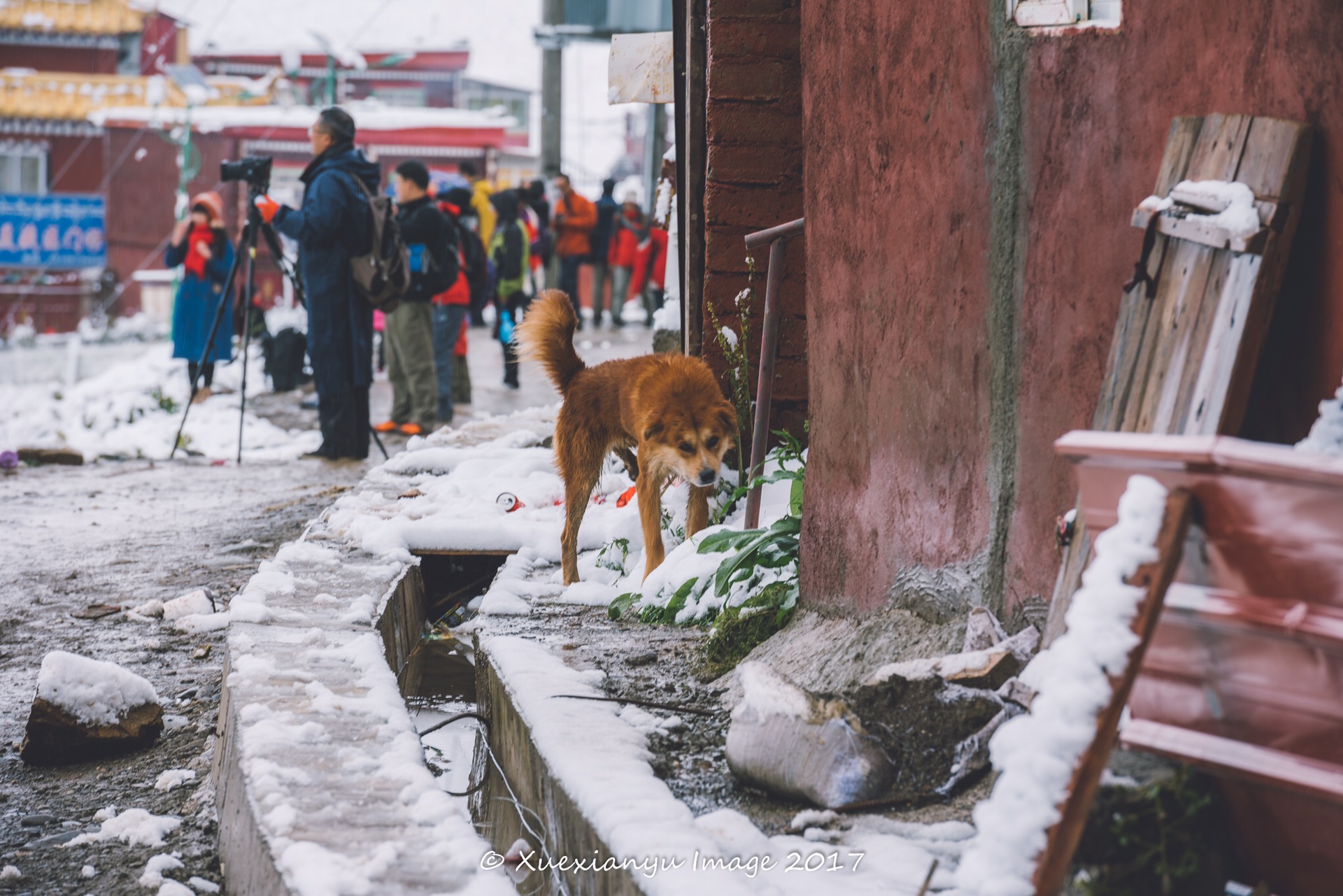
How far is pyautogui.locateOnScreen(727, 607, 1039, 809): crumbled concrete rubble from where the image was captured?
2781 millimetres

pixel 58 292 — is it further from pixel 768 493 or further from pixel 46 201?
pixel 768 493

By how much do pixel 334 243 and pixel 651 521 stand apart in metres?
4.39

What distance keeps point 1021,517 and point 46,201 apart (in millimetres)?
26787

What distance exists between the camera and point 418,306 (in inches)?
397

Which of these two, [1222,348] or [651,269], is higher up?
[1222,348]

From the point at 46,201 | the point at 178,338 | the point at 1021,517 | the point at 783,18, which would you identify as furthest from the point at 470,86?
the point at 1021,517

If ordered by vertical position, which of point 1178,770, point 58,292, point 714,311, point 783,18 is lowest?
point 58,292

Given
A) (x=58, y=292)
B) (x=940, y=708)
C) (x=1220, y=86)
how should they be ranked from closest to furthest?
(x=1220, y=86) < (x=940, y=708) < (x=58, y=292)

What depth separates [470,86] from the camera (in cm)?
4141

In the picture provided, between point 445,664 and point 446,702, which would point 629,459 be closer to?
point 445,664

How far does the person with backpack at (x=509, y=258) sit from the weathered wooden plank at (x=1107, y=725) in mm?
12399

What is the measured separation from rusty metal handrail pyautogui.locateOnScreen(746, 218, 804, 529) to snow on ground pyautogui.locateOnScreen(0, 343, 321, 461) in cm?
574

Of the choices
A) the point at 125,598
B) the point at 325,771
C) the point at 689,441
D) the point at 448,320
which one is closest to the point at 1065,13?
the point at 689,441

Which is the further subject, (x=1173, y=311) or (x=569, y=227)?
(x=569, y=227)
